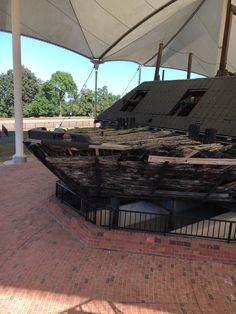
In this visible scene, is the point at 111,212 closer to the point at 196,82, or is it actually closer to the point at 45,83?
the point at 196,82

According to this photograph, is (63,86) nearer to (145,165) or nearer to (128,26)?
(128,26)

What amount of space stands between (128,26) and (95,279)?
834 inches

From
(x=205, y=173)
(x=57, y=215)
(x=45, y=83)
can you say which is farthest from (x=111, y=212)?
(x=45, y=83)

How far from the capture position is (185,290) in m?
5.64

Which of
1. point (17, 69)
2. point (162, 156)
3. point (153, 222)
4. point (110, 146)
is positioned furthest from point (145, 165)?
point (17, 69)

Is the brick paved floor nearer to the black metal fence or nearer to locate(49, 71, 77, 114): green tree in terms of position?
the black metal fence

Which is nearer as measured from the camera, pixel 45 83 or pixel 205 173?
pixel 205 173

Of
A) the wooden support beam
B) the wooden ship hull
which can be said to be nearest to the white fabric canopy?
the wooden ship hull

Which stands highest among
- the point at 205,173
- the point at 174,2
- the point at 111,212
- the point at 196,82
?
the point at 174,2

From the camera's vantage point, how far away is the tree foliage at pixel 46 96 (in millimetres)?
51281

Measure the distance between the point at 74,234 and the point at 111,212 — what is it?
3.53ft

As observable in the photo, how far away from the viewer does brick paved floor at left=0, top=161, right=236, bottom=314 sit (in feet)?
16.8

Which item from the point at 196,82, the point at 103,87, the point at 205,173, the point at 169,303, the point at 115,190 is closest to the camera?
the point at 169,303

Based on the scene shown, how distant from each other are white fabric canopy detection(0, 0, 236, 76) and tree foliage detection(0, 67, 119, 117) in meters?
23.5
